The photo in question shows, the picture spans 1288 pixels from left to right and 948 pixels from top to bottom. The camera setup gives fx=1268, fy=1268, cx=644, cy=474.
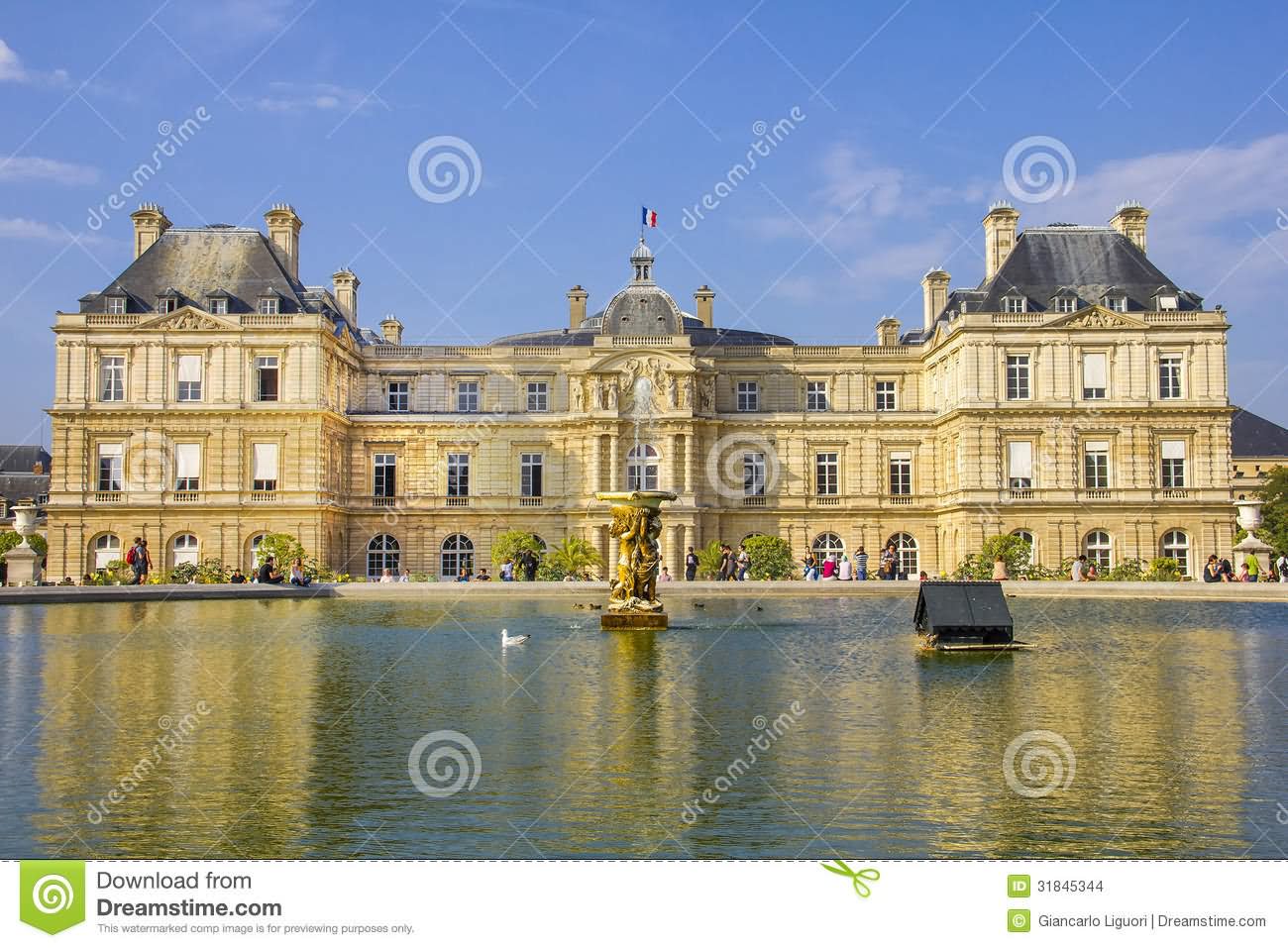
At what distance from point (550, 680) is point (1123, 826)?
877cm

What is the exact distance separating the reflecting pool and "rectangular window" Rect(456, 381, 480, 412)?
3750 centimetres

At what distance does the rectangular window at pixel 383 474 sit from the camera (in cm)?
5697

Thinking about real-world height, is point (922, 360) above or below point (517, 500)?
above

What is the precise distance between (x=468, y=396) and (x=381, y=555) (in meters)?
8.44

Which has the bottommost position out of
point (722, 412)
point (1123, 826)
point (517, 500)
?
point (1123, 826)

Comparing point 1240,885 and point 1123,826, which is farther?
point 1123,826

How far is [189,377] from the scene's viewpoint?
Answer: 52.1m

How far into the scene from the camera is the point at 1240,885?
22.3 ft

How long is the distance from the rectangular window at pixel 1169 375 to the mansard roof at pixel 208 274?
35.3m

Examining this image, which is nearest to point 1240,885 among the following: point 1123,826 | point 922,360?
point 1123,826

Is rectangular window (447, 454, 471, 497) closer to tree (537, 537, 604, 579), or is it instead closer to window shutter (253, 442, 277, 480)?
window shutter (253, 442, 277, 480)

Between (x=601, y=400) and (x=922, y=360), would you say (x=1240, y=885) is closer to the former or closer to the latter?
(x=601, y=400)

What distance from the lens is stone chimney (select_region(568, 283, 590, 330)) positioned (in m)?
62.9

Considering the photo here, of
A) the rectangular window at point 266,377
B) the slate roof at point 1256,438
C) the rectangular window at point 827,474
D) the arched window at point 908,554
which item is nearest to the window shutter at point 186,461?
the rectangular window at point 266,377
